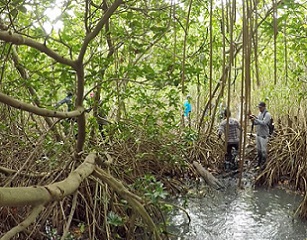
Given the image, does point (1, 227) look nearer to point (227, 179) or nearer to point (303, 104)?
point (227, 179)

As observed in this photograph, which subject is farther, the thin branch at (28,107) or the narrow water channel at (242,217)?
the narrow water channel at (242,217)

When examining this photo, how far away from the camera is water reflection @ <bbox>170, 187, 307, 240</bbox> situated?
462 cm

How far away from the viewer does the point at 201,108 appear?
8.25 m

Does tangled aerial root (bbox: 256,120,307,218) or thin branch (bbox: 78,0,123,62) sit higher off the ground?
thin branch (bbox: 78,0,123,62)

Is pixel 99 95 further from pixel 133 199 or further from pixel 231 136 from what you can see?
pixel 231 136

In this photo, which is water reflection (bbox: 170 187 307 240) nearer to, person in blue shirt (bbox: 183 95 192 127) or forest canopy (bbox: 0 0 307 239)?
forest canopy (bbox: 0 0 307 239)

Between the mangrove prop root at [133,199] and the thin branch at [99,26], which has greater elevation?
the thin branch at [99,26]

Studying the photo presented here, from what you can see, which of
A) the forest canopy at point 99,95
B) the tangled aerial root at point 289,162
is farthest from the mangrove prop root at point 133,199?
the tangled aerial root at point 289,162

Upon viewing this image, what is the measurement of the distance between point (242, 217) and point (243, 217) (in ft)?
0.05

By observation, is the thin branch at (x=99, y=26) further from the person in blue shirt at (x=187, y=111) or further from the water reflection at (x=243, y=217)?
the person in blue shirt at (x=187, y=111)

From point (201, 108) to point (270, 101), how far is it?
51.2 inches

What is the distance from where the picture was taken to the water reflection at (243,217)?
182 inches

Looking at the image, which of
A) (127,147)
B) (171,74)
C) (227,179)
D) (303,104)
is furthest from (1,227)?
(303,104)

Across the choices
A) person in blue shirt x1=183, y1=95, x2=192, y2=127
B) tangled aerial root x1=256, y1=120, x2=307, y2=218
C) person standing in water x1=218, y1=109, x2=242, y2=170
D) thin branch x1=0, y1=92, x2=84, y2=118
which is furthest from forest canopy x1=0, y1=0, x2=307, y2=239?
person in blue shirt x1=183, y1=95, x2=192, y2=127
